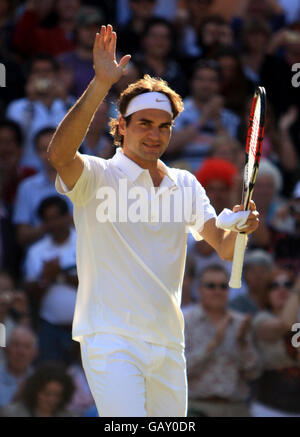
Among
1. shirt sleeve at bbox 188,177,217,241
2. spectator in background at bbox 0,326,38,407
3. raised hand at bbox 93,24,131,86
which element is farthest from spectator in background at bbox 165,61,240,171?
raised hand at bbox 93,24,131,86

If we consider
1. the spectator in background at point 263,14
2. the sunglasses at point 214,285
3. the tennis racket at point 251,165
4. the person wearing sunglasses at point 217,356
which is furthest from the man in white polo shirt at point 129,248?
the spectator in background at point 263,14

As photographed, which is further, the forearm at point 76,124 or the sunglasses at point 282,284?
the sunglasses at point 282,284

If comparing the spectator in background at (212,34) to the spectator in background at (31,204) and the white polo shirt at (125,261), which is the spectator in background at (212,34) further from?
the white polo shirt at (125,261)

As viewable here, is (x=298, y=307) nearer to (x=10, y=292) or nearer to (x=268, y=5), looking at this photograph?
(x=10, y=292)

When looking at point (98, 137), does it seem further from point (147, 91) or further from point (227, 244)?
point (227, 244)

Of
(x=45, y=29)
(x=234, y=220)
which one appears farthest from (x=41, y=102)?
(x=234, y=220)

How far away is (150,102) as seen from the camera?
5000 millimetres

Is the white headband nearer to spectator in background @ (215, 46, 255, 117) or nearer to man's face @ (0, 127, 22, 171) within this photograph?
man's face @ (0, 127, 22, 171)

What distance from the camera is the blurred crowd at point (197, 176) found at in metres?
7.59

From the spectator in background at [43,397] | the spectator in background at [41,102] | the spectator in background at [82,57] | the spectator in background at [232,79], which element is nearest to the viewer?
the spectator in background at [43,397]

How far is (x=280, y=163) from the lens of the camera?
9.91m

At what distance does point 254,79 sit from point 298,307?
11.8ft

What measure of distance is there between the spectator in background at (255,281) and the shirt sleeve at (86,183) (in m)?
3.60
